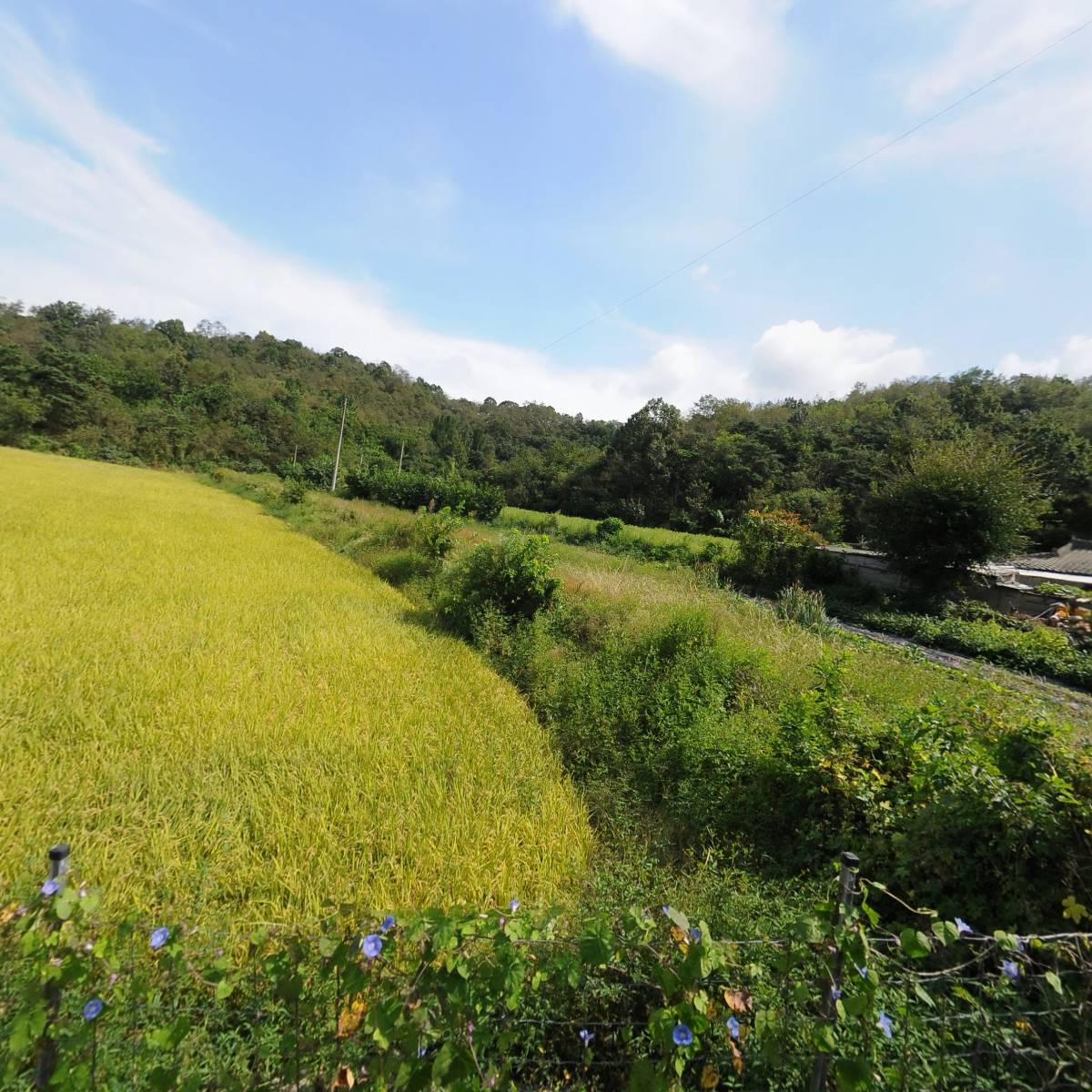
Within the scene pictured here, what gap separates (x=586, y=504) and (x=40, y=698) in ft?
103

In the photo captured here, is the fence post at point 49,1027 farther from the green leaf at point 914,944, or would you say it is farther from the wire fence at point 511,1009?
the green leaf at point 914,944

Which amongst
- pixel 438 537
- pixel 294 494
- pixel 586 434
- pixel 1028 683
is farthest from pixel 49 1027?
pixel 586 434

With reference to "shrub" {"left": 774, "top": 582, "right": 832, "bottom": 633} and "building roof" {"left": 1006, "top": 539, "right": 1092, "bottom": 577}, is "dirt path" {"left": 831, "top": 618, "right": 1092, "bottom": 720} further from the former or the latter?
"building roof" {"left": 1006, "top": 539, "right": 1092, "bottom": 577}

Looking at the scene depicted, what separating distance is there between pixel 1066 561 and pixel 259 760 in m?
26.6

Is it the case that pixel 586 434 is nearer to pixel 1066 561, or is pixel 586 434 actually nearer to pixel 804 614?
pixel 1066 561

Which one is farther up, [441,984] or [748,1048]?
[441,984]

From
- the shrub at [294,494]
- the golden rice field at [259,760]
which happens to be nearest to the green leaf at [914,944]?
the golden rice field at [259,760]

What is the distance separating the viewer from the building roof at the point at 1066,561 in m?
15.2

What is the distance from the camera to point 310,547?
12.1 metres

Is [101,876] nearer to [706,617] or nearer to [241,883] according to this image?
[241,883]

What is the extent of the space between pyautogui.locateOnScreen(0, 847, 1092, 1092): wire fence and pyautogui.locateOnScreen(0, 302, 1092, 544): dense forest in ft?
50.3

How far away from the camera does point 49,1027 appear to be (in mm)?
1113

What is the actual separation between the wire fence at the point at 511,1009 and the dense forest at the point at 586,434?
15.3m

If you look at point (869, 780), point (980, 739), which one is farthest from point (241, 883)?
point (980, 739)
